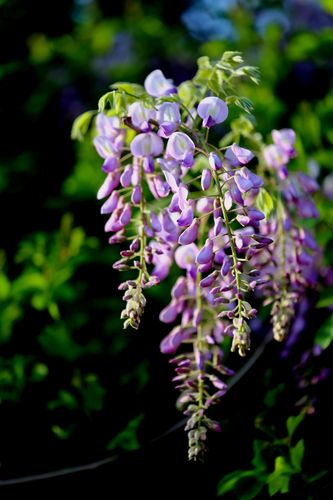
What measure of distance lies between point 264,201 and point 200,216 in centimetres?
17

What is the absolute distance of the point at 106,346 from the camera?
215 centimetres

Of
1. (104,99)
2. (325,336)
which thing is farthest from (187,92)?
(325,336)

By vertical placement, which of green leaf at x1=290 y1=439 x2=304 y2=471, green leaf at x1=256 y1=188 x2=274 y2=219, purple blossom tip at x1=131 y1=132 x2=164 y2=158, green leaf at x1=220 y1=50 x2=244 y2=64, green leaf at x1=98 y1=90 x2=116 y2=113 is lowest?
green leaf at x1=290 y1=439 x2=304 y2=471

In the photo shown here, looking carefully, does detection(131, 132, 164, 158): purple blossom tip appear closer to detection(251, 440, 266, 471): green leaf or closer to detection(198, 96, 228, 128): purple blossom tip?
detection(198, 96, 228, 128): purple blossom tip

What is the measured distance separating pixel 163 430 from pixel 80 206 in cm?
97

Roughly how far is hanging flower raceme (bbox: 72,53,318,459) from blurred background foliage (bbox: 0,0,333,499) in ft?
0.92

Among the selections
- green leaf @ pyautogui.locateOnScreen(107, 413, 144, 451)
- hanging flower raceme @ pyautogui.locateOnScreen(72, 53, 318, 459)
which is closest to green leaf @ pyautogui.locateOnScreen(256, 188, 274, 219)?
hanging flower raceme @ pyautogui.locateOnScreen(72, 53, 318, 459)

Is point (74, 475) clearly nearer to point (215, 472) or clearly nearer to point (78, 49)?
point (215, 472)

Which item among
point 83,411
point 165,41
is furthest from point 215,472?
point 165,41

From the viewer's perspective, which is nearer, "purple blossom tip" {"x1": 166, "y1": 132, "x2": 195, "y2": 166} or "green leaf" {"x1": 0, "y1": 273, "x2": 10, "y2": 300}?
"purple blossom tip" {"x1": 166, "y1": 132, "x2": 195, "y2": 166}

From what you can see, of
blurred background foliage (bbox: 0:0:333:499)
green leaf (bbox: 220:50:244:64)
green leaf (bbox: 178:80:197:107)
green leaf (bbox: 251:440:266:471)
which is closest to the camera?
green leaf (bbox: 220:50:244:64)

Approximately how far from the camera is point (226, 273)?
4.12 feet

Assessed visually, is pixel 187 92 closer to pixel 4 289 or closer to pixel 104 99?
pixel 104 99

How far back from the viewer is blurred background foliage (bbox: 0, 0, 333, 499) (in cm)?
174
